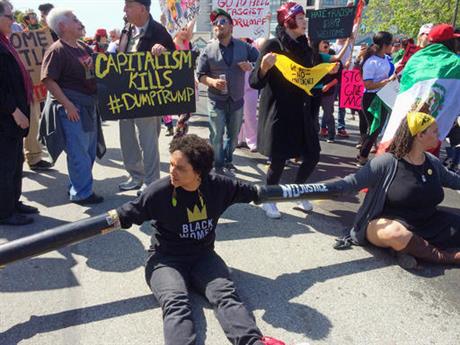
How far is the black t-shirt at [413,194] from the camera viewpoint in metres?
3.02

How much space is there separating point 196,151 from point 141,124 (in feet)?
6.50

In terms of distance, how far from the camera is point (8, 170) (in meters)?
3.55

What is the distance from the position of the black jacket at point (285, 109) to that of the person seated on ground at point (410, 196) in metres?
0.80

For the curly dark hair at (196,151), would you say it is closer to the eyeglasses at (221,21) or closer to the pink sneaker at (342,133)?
the eyeglasses at (221,21)

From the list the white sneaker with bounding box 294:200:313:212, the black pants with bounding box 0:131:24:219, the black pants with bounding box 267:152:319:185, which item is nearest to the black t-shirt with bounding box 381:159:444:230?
the black pants with bounding box 267:152:319:185

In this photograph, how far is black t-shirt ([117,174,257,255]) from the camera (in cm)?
248

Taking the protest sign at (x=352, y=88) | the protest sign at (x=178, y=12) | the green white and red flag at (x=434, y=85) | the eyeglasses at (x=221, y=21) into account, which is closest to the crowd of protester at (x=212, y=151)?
the eyeglasses at (x=221, y=21)

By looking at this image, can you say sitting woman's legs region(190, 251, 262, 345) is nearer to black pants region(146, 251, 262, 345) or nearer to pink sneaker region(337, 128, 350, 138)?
black pants region(146, 251, 262, 345)

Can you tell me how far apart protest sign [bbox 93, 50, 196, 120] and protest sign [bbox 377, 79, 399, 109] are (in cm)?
254

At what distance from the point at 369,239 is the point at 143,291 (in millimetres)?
1866

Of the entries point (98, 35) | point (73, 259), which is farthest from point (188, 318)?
point (98, 35)

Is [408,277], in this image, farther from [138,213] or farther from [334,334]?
[138,213]

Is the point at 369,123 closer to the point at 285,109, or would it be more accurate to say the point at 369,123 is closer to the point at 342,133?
the point at 342,133

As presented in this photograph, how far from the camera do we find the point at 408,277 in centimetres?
292
